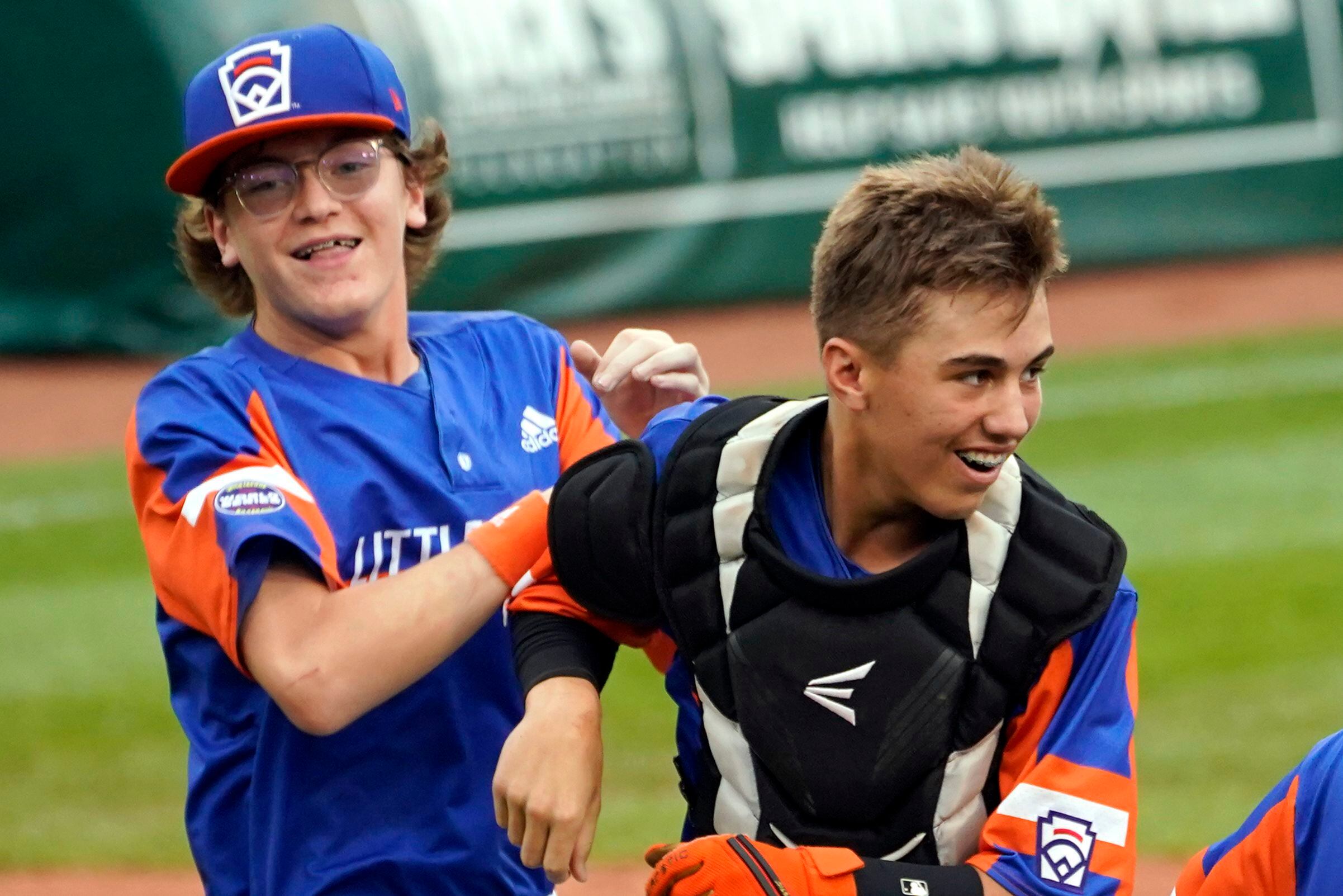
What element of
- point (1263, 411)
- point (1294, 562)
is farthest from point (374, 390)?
point (1263, 411)

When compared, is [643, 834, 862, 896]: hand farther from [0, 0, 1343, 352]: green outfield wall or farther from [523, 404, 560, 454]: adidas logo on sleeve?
→ [0, 0, 1343, 352]: green outfield wall

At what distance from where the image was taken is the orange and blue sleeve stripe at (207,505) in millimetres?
2506

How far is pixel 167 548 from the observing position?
8.50ft

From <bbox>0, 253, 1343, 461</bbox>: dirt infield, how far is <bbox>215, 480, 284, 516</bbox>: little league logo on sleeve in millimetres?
8749

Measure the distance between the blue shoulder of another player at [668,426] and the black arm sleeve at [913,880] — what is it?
2.02 ft

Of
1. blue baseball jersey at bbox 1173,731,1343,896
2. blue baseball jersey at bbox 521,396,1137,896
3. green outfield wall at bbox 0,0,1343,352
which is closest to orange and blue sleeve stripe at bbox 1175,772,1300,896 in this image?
blue baseball jersey at bbox 1173,731,1343,896

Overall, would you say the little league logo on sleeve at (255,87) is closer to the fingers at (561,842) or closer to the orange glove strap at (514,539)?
the orange glove strap at (514,539)

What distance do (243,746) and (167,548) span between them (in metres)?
0.32

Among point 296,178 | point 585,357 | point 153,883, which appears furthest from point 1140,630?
point 296,178

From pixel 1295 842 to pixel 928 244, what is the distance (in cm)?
90

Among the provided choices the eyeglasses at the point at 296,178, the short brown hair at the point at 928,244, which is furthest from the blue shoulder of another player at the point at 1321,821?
the eyeglasses at the point at 296,178

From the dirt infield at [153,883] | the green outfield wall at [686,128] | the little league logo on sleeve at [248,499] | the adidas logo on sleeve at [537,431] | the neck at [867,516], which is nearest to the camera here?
the neck at [867,516]

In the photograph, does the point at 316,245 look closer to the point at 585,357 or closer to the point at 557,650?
the point at 585,357

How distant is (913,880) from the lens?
220 cm
